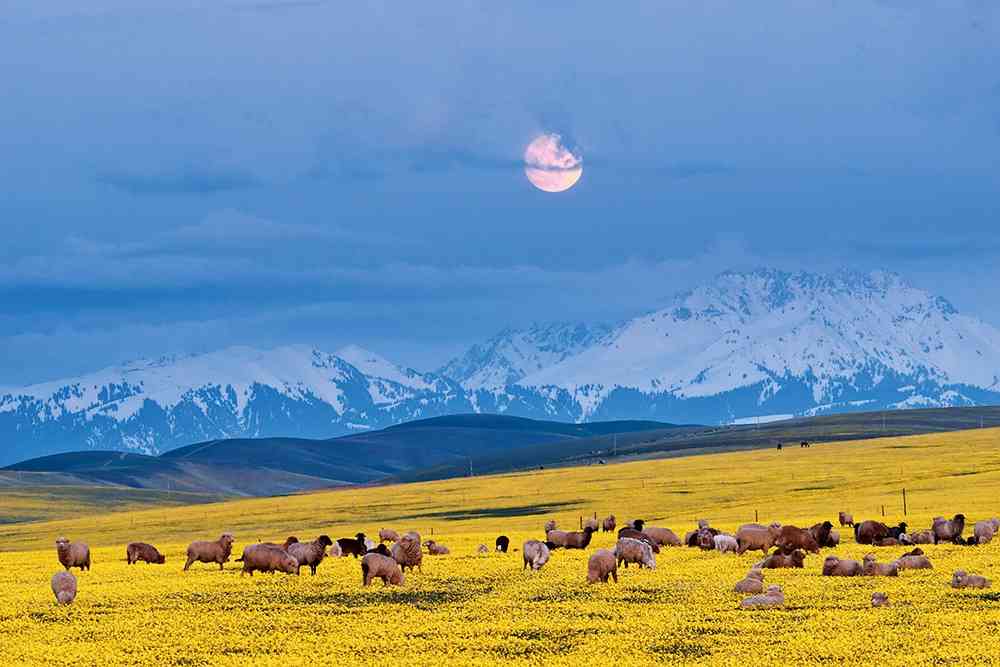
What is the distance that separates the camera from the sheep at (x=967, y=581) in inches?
1620

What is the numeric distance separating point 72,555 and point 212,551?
5.70 meters

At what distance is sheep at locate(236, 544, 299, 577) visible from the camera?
49312 mm

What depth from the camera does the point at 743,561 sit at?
5069 cm

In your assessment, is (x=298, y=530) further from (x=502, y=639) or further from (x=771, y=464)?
(x=502, y=639)

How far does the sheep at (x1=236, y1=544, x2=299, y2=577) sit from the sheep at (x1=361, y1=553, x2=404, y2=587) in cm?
436

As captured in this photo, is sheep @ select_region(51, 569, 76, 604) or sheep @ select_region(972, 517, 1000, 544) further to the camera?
sheep @ select_region(972, 517, 1000, 544)

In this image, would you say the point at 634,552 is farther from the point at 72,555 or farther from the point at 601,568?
the point at 72,555

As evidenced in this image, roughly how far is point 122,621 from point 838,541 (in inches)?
1256

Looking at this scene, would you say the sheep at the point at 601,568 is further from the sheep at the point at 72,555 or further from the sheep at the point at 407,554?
the sheep at the point at 72,555

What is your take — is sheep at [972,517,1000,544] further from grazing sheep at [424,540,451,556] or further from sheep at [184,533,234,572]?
sheep at [184,533,234,572]

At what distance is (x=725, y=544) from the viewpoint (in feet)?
182

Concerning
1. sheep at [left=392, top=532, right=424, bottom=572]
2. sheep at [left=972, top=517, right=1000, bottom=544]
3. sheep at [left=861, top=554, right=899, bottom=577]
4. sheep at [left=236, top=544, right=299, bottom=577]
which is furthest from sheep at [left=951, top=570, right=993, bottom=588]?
sheep at [left=236, top=544, right=299, bottom=577]

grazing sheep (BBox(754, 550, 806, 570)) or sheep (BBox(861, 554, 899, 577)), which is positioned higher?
grazing sheep (BBox(754, 550, 806, 570))

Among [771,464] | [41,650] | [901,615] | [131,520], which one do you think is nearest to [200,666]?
[41,650]
